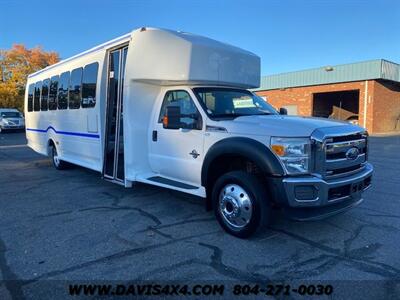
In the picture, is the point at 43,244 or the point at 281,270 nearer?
the point at 281,270

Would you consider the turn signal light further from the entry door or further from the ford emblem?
the entry door

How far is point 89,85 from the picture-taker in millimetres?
8102

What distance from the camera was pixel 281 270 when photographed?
12.8ft

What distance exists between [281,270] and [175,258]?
122cm

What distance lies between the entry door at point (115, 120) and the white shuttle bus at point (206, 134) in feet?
0.07

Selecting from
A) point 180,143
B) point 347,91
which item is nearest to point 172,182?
point 180,143

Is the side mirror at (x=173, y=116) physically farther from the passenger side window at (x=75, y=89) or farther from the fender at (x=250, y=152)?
the passenger side window at (x=75, y=89)

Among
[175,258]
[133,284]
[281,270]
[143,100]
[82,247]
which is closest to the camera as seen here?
[133,284]

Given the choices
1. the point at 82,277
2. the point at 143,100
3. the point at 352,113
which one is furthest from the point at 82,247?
the point at 352,113

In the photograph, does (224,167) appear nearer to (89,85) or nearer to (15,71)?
(89,85)

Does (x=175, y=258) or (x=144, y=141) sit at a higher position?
A: (x=144, y=141)

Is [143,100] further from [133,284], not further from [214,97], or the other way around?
[133,284]

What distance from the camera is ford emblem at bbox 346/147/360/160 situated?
4.65 m

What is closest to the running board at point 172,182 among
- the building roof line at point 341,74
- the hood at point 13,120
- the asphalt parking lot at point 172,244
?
the asphalt parking lot at point 172,244
